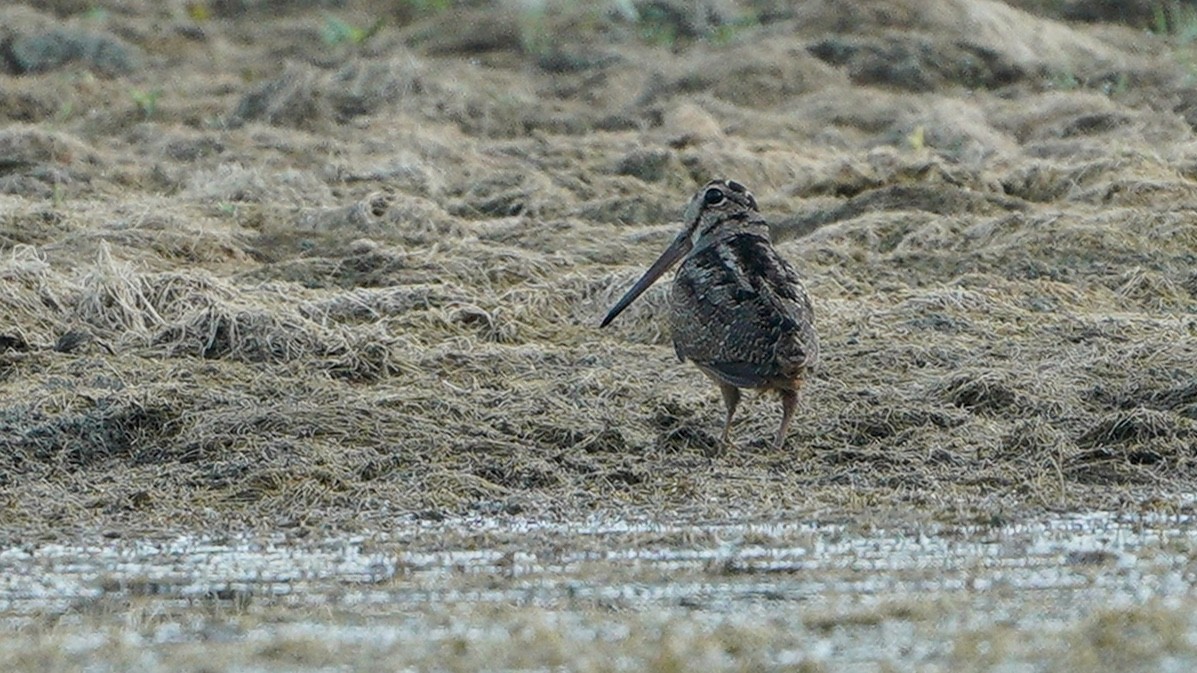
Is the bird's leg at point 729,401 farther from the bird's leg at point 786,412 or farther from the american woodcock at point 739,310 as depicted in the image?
the bird's leg at point 786,412

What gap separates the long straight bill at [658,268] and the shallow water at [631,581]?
6.84 ft

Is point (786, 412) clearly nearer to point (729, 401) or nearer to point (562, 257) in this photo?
point (729, 401)

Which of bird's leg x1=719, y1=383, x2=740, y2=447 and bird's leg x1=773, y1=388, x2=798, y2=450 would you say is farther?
bird's leg x1=719, y1=383, x2=740, y2=447

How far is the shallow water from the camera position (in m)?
5.25

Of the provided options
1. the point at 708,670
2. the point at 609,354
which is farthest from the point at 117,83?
the point at 708,670

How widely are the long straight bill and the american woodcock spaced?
0.61ft

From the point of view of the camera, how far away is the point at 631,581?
5785 millimetres

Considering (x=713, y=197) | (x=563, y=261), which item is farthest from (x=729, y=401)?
(x=563, y=261)

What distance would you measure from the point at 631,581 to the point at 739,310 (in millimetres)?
1861

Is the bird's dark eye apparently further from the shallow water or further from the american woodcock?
the shallow water

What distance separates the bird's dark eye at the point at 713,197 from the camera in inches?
324

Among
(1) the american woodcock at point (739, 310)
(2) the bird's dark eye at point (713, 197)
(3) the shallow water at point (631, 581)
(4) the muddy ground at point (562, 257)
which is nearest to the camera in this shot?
(3) the shallow water at point (631, 581)

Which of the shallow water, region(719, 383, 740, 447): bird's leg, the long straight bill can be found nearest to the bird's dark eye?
the long straight bill

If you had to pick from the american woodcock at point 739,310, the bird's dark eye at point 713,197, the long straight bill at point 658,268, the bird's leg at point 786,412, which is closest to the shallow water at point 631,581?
the american woodcock at point 739,310
